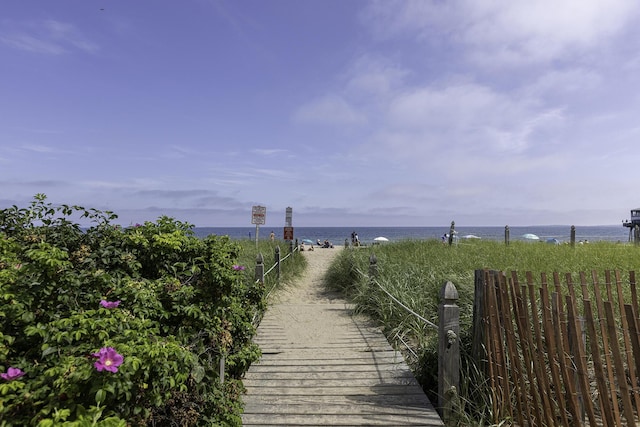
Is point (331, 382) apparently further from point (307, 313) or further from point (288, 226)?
point (288, 226)

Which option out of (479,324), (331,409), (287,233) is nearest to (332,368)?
(331,409)

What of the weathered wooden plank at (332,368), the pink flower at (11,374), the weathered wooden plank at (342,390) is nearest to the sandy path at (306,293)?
the weathered wooden plank at (332,368)

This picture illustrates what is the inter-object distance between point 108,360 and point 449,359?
2.92 meters

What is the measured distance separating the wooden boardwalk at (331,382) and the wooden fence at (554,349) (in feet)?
2.54

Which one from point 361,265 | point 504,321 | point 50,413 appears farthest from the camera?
point 361,265

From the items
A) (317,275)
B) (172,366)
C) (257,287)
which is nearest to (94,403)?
(172,366)

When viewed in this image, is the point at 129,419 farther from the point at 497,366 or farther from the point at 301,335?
the point at 301,335

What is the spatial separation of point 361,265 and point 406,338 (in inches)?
180

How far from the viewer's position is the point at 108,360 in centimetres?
158

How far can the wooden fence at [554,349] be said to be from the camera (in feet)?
7.30

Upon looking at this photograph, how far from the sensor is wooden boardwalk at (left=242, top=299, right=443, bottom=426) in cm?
344

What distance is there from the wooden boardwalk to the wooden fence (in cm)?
77

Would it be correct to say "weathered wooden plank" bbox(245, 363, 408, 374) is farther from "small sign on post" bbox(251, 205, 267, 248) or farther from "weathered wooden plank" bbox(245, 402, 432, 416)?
"small sign on post" bbox(251, 205, 267, 248)

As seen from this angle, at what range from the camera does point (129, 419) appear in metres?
1.96
